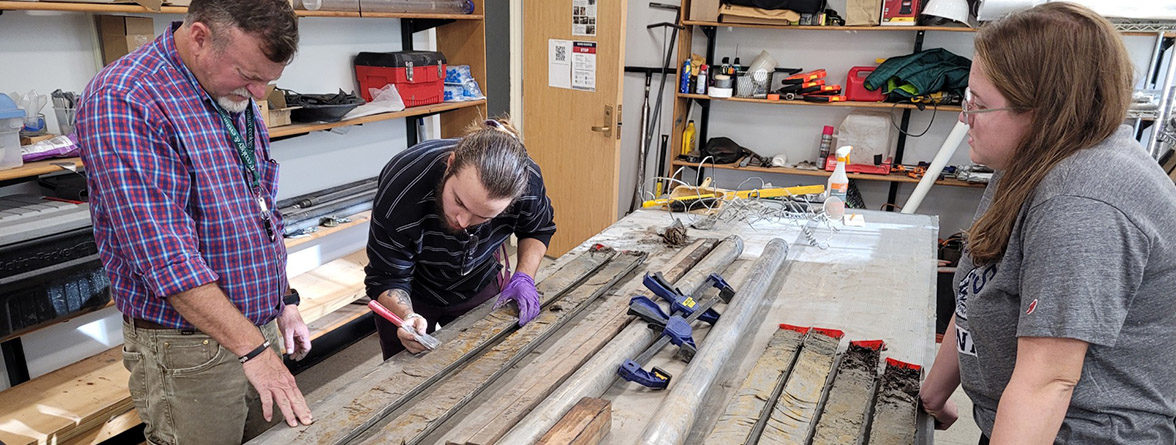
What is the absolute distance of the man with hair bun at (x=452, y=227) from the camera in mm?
1604

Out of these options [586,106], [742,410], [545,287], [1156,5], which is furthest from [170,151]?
[1156,5]

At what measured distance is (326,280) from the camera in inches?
133

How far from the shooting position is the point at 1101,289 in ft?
2.89

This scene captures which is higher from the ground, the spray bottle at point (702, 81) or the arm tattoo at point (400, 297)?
the spray bottle at point (702, 81)

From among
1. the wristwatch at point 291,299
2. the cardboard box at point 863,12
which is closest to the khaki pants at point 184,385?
the wristwatch at point 291,299

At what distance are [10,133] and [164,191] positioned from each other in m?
1.12

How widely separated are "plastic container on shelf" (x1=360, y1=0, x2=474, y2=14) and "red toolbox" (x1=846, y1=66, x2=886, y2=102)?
247 cm

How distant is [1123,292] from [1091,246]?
3.4 inches

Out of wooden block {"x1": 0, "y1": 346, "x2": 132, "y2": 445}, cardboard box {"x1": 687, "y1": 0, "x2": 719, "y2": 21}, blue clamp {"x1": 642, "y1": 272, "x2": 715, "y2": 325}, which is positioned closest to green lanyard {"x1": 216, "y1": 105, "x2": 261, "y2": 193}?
blue clamp {"x1": 642, "y1": 272, "x2": 715, "y2": 325}

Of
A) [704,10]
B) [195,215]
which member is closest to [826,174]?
[704,10]

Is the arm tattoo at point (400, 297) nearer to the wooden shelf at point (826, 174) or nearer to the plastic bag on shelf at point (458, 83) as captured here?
the plastic bag on shelf at point (458, 83)

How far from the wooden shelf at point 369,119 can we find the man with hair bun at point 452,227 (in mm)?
1186

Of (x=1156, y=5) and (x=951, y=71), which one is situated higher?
(x=1156, y=5)

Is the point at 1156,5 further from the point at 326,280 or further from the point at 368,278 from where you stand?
the point at 326,280
